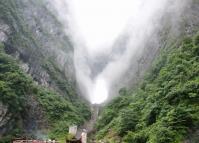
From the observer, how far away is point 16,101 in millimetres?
60094

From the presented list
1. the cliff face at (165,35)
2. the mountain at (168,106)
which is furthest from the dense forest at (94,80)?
the cliff face at (165,35)

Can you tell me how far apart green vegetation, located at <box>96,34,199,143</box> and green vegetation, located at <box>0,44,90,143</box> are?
7.19 m

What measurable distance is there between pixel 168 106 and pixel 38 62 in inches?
1971

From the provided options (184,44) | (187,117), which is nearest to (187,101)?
(187,117)

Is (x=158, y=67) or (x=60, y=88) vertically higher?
(x=60, y=88)

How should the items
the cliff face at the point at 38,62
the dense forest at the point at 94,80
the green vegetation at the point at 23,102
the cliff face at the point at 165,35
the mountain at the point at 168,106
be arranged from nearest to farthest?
1. the mountain at the point at 168,106
2. the dense forest at the point at 94,80
3. the green vegetation at the point at 23,102
4. the cliff face at the point at 38,62
5. the cliff face at the point at 165,35

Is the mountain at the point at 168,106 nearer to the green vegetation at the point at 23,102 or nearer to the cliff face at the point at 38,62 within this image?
the green vegetation at the point at 23,102

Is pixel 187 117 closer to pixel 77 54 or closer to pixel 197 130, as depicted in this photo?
pixel 197 130

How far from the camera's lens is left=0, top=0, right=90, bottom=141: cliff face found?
213ft

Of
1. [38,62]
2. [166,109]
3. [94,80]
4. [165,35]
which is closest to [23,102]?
[38,62]

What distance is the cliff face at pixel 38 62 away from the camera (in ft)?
213

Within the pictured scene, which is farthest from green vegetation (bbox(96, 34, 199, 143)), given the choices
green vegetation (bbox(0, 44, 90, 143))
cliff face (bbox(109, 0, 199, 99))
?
cliff face (bbox(109, 0, 199, 99))

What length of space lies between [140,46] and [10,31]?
111ft

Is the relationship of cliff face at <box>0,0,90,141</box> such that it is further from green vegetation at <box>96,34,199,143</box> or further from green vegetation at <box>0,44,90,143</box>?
green vegetation at <box>96,34,199,143</box>
